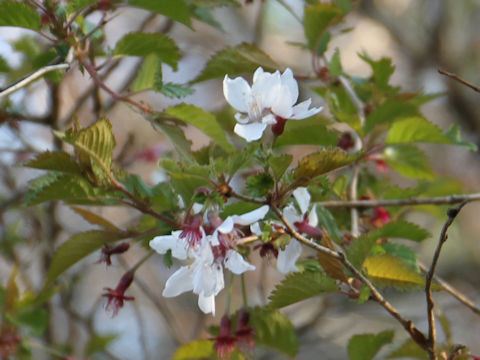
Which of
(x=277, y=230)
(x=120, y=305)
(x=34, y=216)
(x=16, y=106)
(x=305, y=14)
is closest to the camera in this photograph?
(x=277, y=230)

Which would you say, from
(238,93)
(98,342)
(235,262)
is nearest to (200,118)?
(238,93)

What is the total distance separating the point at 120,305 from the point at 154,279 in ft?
8.04

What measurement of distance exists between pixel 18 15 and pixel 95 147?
0.24 meters

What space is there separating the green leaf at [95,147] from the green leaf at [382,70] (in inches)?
20.2

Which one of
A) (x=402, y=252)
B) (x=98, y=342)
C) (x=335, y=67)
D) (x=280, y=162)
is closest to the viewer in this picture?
A: (x=280, y=162)

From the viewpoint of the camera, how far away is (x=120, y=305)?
74cm

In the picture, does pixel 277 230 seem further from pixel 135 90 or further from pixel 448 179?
pixel 448 179

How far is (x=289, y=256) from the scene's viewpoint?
2.40 ft

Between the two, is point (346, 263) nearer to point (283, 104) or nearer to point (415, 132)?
point (283, 104)

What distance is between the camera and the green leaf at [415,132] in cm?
90

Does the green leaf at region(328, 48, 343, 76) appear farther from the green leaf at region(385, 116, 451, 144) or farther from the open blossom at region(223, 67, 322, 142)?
the open blossom at region(223, 67, 322, 142)

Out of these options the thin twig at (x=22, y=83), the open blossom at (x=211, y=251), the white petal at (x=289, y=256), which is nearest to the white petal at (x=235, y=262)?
the open blossom at (x=211, y=251)

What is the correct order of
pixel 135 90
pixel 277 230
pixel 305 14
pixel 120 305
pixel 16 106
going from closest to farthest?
pixel 277 230, pixel 120 305, pixel 135 90, pixel 305 14, pixel 16 106

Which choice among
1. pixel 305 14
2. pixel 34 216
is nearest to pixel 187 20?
pixel 305 14
